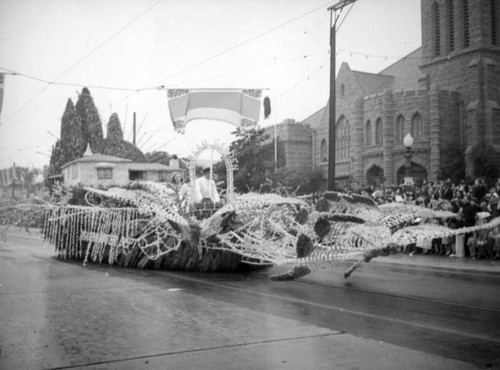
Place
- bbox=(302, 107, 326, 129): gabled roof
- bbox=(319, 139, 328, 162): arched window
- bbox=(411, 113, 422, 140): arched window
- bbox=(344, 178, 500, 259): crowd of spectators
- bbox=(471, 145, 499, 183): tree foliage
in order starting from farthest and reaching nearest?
bbox=(302, 107, 326, 129): gabled roof
bbox=(319, 139, 328, 162): arched window
bbox=(411, 113, 422, 140): arched window
bbox=(471, 145, 499, 183): tree foliage
bbox=(344, 178, 500, 259): crowd of spectators

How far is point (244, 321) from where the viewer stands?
19.6ft

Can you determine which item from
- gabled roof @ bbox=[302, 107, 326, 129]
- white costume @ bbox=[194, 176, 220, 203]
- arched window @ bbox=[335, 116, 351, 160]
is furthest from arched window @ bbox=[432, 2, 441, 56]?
white costume @ bbox=[194, 176, 220, 203]

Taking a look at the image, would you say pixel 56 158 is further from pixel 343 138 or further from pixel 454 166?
pixel 454 166

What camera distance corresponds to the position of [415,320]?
6.18m

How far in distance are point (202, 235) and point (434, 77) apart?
34409mm

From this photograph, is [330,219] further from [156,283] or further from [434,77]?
[434,77]

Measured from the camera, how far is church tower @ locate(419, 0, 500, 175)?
105 feet

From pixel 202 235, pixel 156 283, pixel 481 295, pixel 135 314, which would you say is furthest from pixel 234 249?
pixel 481 295

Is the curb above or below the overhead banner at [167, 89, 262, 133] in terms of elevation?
below

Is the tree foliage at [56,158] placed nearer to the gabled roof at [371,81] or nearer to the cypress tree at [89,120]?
the cypress tree at [89,120]

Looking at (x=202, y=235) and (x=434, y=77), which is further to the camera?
(x=434, y=77)

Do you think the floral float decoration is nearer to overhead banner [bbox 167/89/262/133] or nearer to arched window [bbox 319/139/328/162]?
overhead banner [bbox 167/89/262/133]

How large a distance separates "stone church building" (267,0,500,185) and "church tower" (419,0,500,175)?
0.05 metres

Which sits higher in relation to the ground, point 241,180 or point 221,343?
point 241,180
